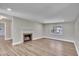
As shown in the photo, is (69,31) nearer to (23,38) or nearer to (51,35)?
(51,35)

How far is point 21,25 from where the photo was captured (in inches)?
269

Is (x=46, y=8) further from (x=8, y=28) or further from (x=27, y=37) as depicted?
(x=8, y=28)

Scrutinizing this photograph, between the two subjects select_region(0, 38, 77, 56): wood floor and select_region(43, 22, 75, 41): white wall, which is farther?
select_region(43, 22, 75, 41): white wall

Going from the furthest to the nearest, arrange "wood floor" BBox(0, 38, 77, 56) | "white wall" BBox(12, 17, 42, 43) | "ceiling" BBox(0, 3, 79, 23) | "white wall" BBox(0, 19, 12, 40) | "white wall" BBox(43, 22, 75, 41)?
"white wall" BBox(0, 19, 12, 40) → "white wall" BBox(43, 22, 75, 41) → "white wall" BBox(12, 17, 42, 43) → "wood floor" BBox(0, 38, 77, 56) → "ceiling" BBox(0, 3, 79, 23)

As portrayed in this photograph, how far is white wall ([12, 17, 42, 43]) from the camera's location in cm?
602

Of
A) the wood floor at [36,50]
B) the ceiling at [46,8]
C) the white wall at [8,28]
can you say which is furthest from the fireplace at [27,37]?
the ceiling at [46,8]

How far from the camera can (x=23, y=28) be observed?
23.2ft

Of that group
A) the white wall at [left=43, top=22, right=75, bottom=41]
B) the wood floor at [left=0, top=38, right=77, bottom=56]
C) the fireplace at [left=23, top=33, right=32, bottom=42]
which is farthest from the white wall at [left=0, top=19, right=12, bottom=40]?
the white wall at [left=43, top=22, right=75, bottom=41]

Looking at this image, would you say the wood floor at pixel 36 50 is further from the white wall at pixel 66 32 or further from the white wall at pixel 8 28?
the white wall at pixel 8 28

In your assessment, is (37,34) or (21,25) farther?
(37,34)

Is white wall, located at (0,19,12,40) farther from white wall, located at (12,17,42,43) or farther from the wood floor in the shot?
the wood floor

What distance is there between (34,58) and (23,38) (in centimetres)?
624

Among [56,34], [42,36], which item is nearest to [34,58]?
[56,34]

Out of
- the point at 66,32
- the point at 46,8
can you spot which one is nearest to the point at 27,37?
the point at 66,32
